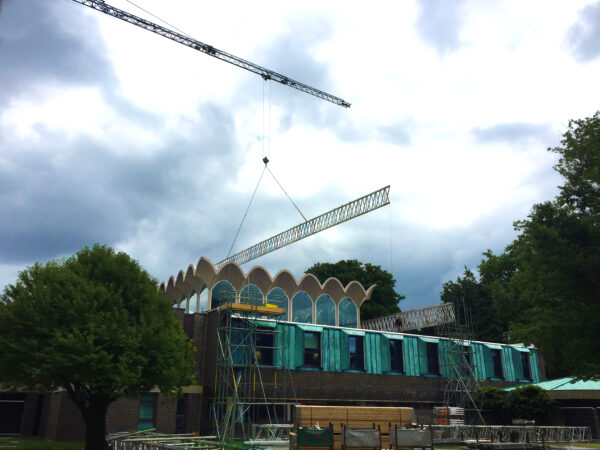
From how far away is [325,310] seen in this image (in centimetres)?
5028

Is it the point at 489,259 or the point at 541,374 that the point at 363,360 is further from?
the point at 489,259

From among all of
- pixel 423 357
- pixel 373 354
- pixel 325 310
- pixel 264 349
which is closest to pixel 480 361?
pixel 423 357

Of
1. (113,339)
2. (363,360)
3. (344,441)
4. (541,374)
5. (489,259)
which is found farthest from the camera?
(489,259)

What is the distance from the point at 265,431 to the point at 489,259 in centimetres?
5215

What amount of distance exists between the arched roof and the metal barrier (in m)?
20.8

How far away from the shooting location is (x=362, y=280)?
248 feet

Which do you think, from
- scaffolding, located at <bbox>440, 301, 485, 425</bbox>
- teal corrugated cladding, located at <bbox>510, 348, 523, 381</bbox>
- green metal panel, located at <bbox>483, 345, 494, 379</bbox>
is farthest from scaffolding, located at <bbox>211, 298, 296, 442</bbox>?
teal corrugated cladding, located at <bbox>510, 348, 523, 381</bbox>

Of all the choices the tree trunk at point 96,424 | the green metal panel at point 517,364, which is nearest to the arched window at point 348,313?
the green metal panel at point 517,364

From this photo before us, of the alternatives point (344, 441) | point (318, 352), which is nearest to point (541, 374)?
point (318, 352)

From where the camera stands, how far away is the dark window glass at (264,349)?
110 ft

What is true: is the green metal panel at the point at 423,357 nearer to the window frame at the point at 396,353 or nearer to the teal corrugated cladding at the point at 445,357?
the teal corrugated cladding at the point at 445,357

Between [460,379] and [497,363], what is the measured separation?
7.24 m

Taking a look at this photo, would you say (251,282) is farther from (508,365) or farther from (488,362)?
(508,365)

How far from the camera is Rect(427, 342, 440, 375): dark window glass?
132 feet
